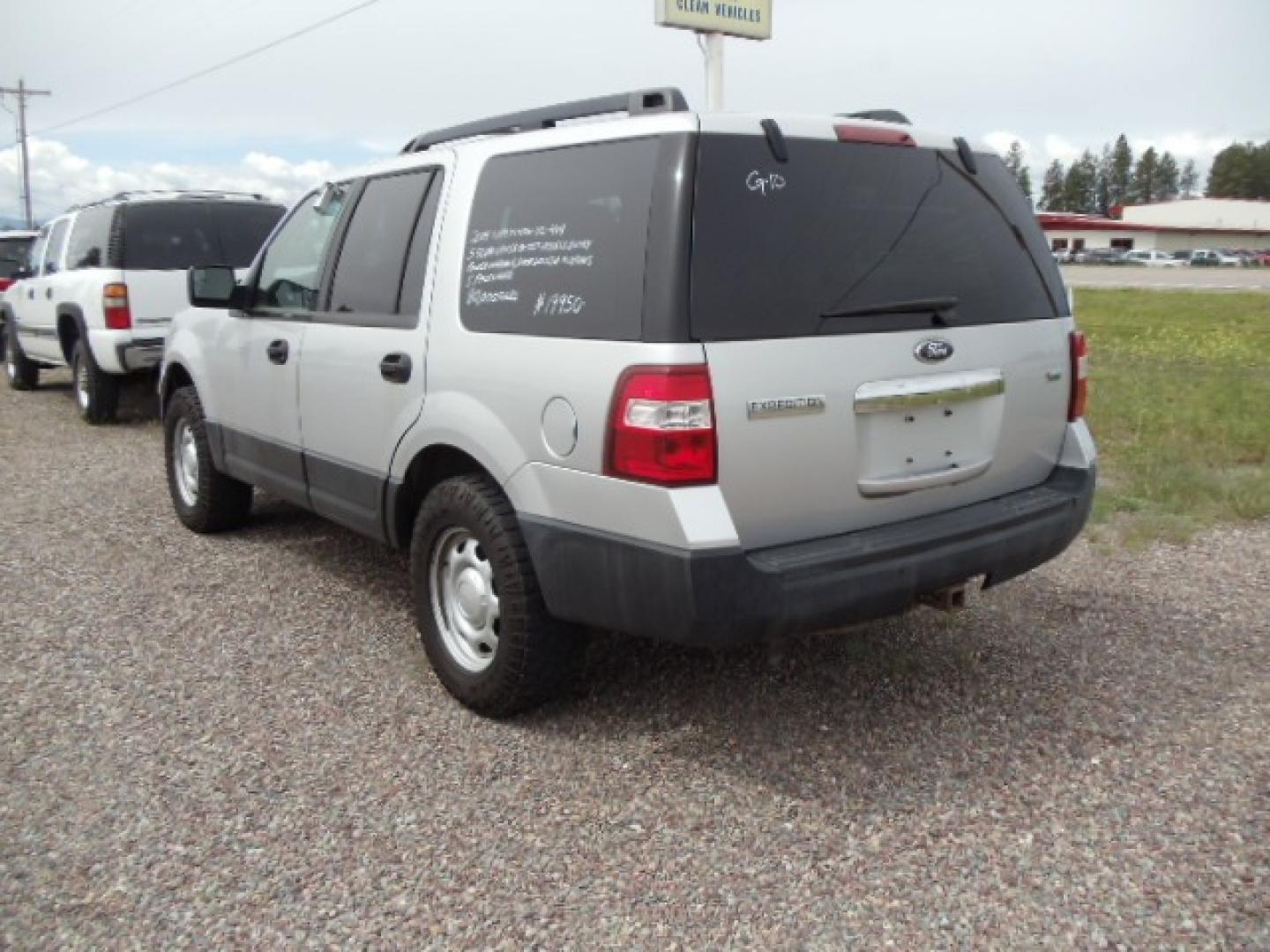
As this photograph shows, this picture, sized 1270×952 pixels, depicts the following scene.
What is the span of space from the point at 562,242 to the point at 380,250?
1179 mm

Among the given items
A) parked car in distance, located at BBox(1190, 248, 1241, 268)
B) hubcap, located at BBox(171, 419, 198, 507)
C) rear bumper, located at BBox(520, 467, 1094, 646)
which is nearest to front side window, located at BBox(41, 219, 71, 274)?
hubcap, located at BBox(171, 419, 198, 507)

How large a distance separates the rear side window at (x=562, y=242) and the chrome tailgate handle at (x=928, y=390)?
0.73 meters

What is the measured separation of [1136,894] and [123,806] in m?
2.78

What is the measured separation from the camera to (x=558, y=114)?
388cm

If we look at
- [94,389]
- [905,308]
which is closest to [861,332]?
[905,308]

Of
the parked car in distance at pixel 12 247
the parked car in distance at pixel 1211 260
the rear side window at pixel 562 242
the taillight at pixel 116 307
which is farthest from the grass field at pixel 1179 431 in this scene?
the parked car in distance at pixel 1211 260

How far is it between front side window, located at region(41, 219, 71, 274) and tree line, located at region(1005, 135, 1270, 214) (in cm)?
15176

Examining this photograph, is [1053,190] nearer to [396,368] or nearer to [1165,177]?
[1165,177]

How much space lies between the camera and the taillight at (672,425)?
2.94 metres

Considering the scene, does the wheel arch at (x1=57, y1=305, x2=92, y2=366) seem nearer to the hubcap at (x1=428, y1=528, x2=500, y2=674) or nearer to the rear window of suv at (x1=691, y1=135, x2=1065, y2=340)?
the hubcap at (x1=428, y1=528, x2=500, y2=674)

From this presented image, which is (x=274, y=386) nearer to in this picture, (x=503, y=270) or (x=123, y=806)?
(x=503, y=270)

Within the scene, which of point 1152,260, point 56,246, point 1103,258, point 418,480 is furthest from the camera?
point 1103,258

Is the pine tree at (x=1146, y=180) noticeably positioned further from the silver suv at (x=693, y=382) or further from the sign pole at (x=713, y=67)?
the silver suv at (x=693, y=382)

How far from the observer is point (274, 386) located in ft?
16.1
